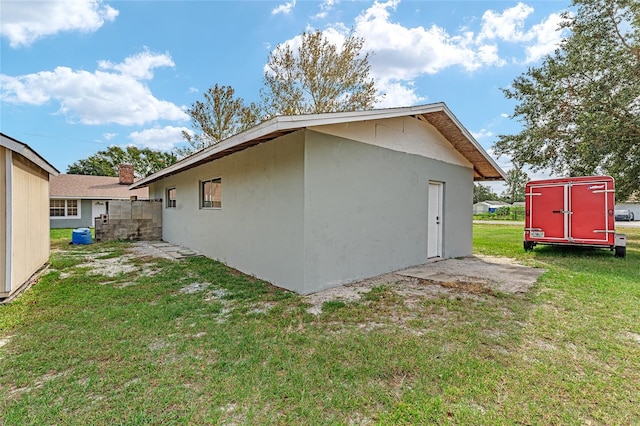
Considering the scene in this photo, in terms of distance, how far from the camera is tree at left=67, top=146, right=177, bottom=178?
122 ft

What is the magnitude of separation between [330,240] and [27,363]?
390 cm

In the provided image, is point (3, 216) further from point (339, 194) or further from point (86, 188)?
point (86, 188)

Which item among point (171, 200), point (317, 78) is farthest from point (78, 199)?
point (317, 78)

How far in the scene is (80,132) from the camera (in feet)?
105

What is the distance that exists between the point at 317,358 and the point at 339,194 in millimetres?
3088

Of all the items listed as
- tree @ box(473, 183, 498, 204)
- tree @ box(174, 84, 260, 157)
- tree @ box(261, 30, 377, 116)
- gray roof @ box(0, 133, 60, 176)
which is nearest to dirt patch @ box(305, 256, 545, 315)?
gray roof @ box(0, 133, 60, 176)

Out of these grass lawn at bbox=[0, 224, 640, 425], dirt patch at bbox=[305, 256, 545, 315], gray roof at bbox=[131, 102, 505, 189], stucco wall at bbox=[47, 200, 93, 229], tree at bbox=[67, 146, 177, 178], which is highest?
tree at bbox=[67, 146, 177, 178]

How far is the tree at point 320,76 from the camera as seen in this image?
1711 centimetres

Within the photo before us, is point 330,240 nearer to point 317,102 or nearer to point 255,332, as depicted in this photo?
point 255,332

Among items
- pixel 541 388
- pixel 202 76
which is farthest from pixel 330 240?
pixel 202 76

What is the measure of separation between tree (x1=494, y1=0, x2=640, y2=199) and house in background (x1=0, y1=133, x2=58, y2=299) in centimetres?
1468

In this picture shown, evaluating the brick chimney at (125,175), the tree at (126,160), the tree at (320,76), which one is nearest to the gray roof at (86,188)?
the brick chimney at (125,175)

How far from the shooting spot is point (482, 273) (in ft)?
21.2

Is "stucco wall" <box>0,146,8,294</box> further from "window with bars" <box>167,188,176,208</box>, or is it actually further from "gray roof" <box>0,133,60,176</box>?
"window with bars" <box>167,188,176,208</box>
